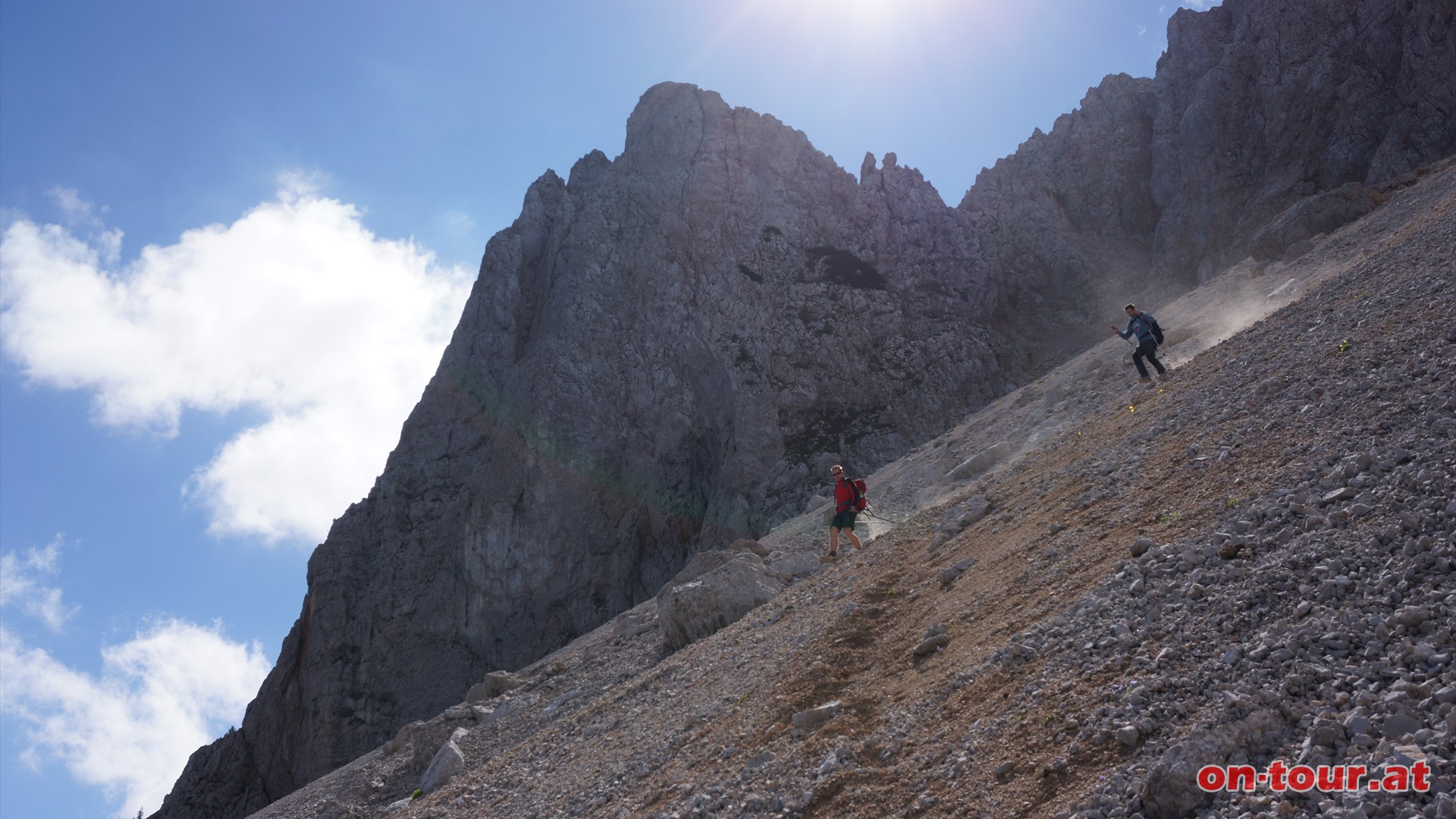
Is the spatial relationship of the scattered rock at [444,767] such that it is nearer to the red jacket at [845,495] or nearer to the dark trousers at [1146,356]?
the red jacket at [845,495]

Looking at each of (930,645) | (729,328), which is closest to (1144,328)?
(930,645)

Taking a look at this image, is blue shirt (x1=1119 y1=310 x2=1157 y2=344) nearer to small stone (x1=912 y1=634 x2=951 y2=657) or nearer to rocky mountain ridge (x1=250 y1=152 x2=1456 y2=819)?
rocky mountain ridge (x1=250 y1=152 x2=1456 y2=819)

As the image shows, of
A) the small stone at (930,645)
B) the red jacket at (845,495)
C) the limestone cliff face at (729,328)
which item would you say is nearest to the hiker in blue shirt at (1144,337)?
the red jacket at (845,495)

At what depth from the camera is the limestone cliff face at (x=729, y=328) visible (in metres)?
60.5

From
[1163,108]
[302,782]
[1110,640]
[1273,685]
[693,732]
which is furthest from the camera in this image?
[1163,108]

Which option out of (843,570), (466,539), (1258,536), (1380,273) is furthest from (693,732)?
(466,539)

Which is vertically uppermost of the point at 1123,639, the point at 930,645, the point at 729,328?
the point at 729,328

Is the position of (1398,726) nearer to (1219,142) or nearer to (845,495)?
(845,495)

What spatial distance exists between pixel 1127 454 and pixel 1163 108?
65.8 meters

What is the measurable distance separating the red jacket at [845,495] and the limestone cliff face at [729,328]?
3281cm

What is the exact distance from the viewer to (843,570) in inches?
806

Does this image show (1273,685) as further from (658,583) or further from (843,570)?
(658,583)

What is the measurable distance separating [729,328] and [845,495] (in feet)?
145

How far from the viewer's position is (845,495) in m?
23.2
